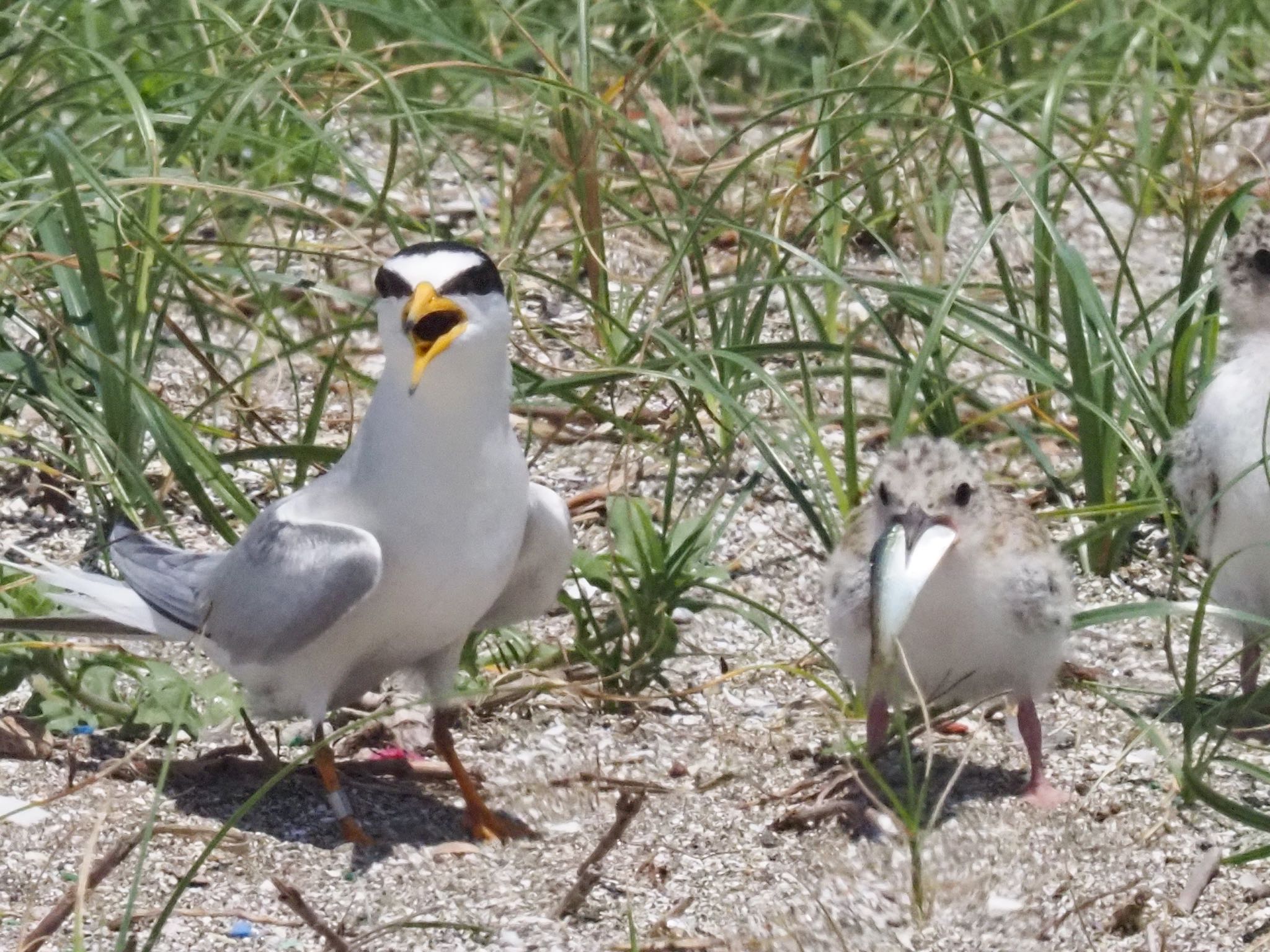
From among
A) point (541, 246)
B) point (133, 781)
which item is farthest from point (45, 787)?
point (541, 246)

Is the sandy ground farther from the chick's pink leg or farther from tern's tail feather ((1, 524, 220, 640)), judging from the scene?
tern's tail feather ((1, 524, 220, 640))

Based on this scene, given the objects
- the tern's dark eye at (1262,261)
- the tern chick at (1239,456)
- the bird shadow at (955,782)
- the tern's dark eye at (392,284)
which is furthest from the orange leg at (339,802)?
the tern's dark eye at (1262,261)

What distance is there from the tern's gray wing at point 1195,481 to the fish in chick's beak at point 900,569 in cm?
62

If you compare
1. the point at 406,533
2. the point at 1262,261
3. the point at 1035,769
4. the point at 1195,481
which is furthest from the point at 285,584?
the point at 1262,261

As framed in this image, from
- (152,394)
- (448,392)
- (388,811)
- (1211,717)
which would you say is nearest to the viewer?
(1211,717)

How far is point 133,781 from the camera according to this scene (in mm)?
3080

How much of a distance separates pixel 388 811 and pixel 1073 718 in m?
1.22

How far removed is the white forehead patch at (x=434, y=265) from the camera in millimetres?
2873

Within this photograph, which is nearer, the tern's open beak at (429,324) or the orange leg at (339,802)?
the tern's open beak at (429,324)

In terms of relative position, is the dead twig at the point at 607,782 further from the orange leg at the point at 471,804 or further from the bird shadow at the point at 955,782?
the bird shadow at the point at 955,782

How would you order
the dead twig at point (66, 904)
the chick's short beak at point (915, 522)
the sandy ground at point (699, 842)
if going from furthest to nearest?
the chick's short beak at point (915, 522) < the sandy ground at point (699, 842) < the dead twig at point (66, 904)

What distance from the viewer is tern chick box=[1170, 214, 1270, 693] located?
10.6 ft

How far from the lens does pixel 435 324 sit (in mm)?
2912

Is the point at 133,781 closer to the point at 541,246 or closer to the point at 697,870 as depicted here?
the point at 697,870
